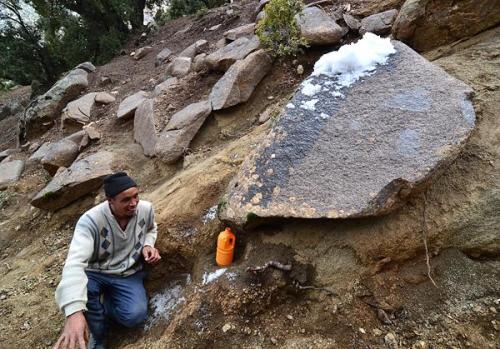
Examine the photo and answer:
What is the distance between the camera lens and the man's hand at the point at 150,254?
8.84 ft

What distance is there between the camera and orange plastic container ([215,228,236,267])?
101 inches

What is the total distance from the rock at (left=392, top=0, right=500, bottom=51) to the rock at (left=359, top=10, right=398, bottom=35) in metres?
0.50

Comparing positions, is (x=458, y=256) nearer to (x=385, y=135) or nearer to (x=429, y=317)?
(x=429, y=317)

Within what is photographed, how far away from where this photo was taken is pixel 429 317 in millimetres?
2020

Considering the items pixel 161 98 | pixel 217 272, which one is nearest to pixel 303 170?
pixel 217 272

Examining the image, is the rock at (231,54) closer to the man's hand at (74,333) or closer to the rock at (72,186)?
the rock at (72,186)

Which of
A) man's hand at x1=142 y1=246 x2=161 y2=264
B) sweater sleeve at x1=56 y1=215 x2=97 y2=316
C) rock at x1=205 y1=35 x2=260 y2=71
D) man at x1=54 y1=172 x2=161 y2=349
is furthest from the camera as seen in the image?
rock at x1=205 y1=35 x2=260 y2=71

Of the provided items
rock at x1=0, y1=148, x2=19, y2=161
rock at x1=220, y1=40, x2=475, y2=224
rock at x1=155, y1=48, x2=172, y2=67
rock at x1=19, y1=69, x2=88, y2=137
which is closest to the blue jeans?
rock at x1=220, y1=40, x2=475, y2=224

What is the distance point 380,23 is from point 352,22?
42cm

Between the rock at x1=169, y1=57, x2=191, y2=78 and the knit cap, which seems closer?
the knit cap

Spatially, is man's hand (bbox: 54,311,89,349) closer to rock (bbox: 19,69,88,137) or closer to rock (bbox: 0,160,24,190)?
rock (bbox: 0,160,24,190)

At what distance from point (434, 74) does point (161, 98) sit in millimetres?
3667

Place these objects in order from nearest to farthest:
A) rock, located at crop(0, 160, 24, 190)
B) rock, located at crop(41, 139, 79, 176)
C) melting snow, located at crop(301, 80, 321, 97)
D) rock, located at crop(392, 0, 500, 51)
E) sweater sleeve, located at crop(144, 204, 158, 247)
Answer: sweater sleeve, located at crop(144, 204, 158, 247) < melting snow, located at crop(301, 80, 321, 97) < rock, located at crop(392, 0, 500, 51) < rock, located at crop(41, 139, 79, 176) < rock, located at crop(0, 160, 24, 190)

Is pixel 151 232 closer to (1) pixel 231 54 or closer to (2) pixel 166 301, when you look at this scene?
(2) pixel 166 301
